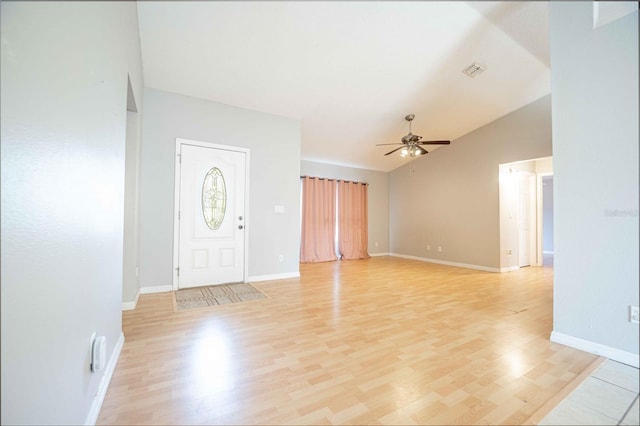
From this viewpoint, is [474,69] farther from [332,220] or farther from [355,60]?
[332,220]

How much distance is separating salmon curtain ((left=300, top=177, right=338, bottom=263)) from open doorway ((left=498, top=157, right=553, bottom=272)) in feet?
11.3

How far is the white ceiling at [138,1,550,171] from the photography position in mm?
→ 1242

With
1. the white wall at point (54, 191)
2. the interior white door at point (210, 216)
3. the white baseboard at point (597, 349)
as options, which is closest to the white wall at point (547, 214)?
the white baseboard at point (597, 349)

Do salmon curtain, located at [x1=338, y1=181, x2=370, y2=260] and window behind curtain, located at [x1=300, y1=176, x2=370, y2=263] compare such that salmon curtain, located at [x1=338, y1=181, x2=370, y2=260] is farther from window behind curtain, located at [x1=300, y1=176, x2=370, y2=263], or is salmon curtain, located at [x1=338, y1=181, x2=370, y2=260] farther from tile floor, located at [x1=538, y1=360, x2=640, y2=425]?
tile floor, located at [x1=538, y1=360, x2=640, y2=425]

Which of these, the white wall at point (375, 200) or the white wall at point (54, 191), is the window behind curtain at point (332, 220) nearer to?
the white wall at point (375, 200)

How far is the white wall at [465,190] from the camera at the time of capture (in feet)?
14.9

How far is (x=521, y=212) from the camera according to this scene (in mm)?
5434

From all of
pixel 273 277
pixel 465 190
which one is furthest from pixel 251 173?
pixel 465 190

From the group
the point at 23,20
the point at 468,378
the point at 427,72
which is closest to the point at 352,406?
the point at 468,378

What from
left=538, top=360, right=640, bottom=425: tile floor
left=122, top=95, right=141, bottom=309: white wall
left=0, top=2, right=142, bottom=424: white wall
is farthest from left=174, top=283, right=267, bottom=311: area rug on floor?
left=538, top=360, right=640, bottom=425: tile floor

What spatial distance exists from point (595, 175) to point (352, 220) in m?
5.35

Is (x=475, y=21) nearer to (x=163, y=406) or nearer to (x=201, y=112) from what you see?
(x=163, y=406)

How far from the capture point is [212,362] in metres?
1.70

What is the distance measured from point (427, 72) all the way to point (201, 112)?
9.69 feet
